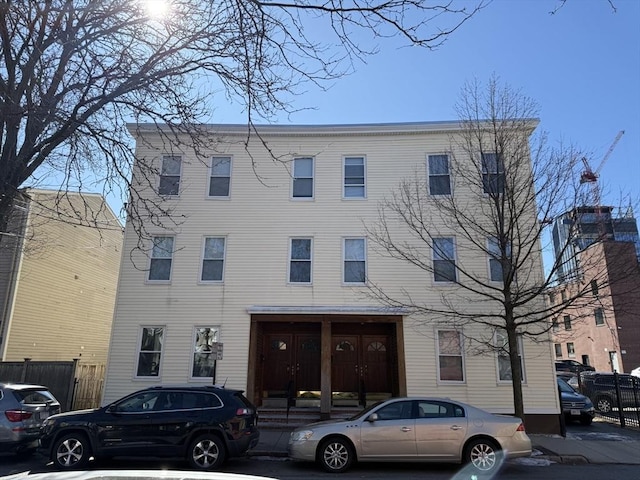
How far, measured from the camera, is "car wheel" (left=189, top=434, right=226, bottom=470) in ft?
29.4

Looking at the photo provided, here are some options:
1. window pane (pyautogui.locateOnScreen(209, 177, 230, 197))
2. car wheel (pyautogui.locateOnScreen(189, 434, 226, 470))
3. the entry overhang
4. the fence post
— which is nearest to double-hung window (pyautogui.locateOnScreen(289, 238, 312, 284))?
the entry overhang

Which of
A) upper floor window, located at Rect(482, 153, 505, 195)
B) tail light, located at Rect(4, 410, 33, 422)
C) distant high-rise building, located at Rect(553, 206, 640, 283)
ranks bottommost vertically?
tail light, located at Rect(4, 410, 33, 422)

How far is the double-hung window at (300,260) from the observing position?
50.3 feet

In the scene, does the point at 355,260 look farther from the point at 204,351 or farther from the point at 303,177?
the point at 204,351

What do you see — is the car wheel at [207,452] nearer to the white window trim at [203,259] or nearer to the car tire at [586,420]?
the white window trim at [203,259]

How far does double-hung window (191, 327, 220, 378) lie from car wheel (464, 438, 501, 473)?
27.6 ft

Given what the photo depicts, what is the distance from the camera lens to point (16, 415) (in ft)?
31.0

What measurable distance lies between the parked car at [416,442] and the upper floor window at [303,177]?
8.73m

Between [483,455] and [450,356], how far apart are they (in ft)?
17.4

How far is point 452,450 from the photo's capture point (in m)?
9.21

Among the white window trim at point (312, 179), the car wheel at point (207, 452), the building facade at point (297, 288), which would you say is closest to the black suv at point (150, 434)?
the car wheel at point (207, 452)

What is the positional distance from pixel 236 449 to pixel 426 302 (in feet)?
26.0

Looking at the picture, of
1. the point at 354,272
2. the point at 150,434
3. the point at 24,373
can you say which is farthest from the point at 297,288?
the point at 24,373

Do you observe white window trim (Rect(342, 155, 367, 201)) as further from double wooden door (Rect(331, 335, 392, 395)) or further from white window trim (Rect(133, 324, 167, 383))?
white window trim (Rect(133, 324, 167, 383))
